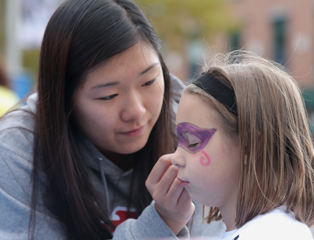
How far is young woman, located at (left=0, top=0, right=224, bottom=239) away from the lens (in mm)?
1633

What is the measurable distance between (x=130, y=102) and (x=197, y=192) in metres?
0.51

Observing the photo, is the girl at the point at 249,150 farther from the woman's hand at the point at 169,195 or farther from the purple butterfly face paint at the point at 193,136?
the woman's hand at the point at 169,195

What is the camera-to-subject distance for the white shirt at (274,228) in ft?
3.70

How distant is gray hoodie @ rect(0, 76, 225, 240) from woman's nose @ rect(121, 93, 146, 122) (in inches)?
11.7

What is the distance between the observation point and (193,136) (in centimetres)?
131

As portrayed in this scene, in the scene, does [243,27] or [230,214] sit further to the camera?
[243,27]

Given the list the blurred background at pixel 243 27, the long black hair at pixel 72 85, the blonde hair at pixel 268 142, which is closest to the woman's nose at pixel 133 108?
the long black hair at pixel 72 85

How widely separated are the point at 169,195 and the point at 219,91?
1.50 ft

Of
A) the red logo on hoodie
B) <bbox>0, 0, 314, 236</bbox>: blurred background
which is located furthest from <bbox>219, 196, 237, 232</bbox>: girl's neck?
<bbox>0, 0, 314, 236</bbox>: blurred background

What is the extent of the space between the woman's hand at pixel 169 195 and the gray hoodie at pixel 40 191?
0.15ft

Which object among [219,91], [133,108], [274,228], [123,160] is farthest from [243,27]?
[274,228]

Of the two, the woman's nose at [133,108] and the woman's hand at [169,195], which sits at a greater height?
the woman's nose at [133,108]

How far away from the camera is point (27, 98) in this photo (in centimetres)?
206

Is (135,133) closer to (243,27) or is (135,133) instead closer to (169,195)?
(169,195)
